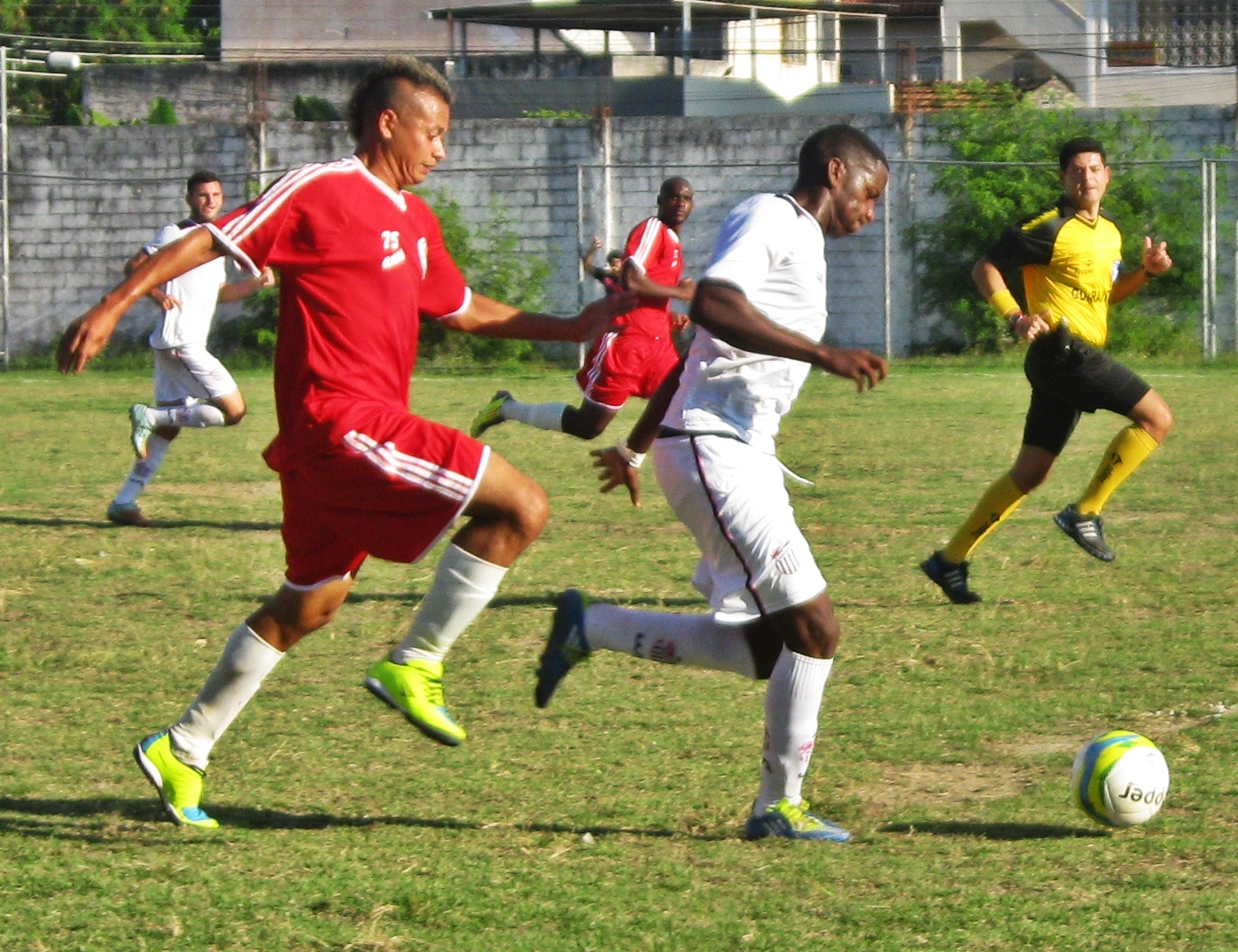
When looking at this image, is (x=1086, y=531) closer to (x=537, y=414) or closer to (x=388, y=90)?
(x=537, y=414)

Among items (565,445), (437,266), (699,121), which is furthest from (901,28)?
(437,266)

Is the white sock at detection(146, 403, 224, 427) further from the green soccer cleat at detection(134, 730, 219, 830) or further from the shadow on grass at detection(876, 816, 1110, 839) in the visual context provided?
the shadow on grass at detection(876, 816, 1110, 839)

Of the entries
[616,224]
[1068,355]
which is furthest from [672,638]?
[616,224]

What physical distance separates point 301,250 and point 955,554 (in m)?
4.18

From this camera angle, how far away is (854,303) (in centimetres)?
2286

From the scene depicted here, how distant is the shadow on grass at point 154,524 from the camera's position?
10492 mm

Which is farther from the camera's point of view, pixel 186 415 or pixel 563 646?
pixel 186 415

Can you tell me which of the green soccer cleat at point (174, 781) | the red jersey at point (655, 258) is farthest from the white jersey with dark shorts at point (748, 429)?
the red jersey at point (655, 258)

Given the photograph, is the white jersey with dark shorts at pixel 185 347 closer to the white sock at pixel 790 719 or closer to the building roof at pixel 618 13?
the white sock at pixel 790 719

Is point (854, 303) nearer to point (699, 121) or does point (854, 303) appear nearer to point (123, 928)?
point (699, 121)

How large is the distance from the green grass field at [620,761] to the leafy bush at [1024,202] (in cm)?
1154

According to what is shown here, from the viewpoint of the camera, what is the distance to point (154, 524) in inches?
419

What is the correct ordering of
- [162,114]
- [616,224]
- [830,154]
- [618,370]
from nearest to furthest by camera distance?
[830,154] < [618,370] < [616,224] < [162,114]

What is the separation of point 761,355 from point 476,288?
1843cm
